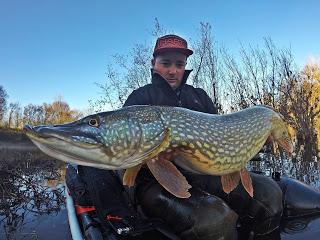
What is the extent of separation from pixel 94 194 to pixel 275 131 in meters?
1.45

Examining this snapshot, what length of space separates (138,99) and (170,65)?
443 mm

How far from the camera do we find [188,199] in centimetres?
244

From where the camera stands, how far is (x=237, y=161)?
2434 millimetres

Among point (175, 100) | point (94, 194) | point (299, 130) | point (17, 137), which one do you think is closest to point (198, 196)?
point (94, 194)

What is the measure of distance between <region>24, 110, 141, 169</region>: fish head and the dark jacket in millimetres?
1039

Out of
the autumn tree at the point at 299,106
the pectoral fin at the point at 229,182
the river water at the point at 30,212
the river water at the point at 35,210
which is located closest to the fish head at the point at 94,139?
the pectoral fin at the point at 229,182

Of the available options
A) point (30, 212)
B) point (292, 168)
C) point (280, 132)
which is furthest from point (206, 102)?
point (292, 168)

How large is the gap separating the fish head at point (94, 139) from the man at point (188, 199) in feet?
1.90

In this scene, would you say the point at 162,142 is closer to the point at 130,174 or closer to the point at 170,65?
the point at 130,174

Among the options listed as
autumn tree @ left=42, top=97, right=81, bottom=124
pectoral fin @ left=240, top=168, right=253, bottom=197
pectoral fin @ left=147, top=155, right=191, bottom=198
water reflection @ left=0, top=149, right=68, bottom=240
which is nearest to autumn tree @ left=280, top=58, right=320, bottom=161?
water reflection @ left=0, top=149, right=68, bottom=240

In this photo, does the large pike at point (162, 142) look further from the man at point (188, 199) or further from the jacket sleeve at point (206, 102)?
the jacket sleeve at point (206, 102)

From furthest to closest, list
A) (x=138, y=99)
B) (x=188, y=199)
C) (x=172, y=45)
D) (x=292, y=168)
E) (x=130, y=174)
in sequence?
(x=292, y=168), (x=172, y=45), (x=138, y=99), (x=188, y=199), (x=130, y=174)

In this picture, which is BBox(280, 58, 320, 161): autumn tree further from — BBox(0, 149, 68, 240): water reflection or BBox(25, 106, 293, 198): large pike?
BBox(25, 106, 293, 198): large pike

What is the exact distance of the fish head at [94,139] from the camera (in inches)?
72.5
